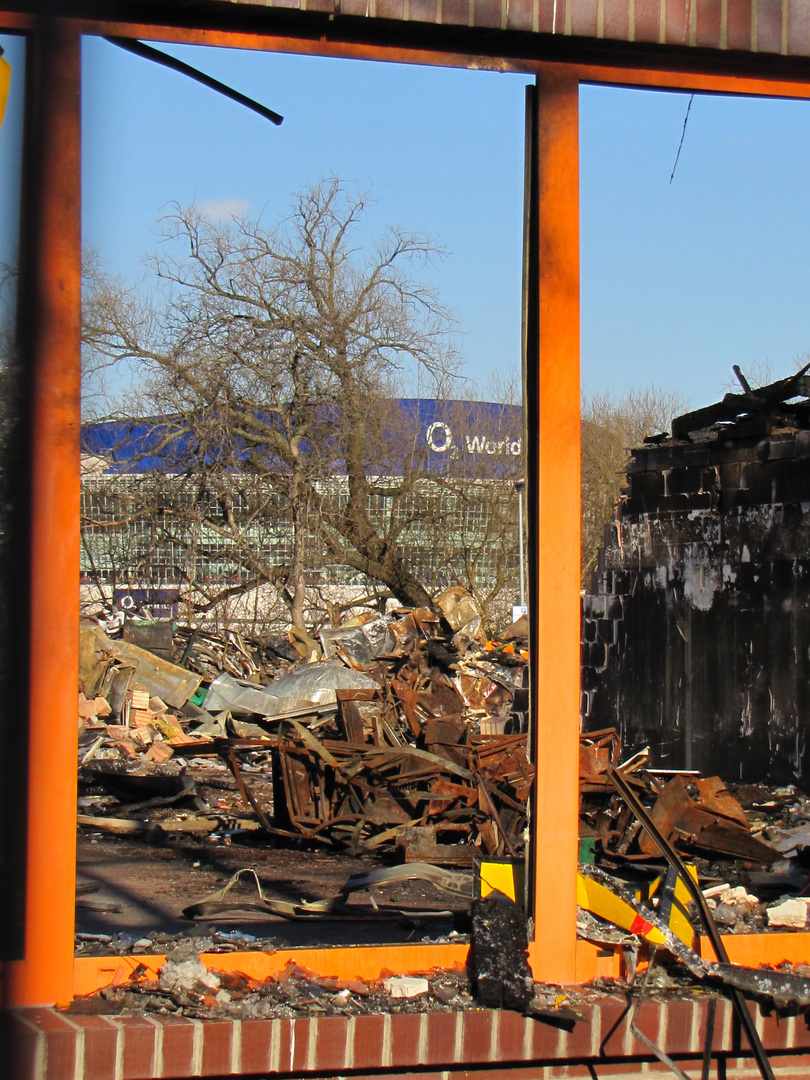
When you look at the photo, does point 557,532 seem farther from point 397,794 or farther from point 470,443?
point 470,443

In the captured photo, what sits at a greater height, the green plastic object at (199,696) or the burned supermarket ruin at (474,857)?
the burned supermarket ruin at (474,857)

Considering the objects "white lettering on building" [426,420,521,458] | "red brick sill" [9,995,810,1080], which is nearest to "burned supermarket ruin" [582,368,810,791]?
"red brick sill" [9,995,810,1080]

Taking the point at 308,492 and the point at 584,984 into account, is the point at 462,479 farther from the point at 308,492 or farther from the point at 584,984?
the point at 584,984

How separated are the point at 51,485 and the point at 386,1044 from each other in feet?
5.34

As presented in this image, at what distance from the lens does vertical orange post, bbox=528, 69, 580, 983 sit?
270 cm

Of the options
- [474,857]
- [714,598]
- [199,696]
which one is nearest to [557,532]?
[474,857]

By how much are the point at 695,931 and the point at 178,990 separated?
1427 mm

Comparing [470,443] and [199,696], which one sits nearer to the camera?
[199,696]

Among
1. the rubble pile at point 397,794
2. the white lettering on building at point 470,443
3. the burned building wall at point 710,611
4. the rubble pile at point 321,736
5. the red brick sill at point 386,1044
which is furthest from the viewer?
the white lettering on building at point 470,443

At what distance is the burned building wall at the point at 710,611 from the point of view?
7.90 meters

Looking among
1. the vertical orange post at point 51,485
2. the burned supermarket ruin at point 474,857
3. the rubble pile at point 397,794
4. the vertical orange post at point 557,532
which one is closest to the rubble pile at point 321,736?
the rubble pile at point 397,794

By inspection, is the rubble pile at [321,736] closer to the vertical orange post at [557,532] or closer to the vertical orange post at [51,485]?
the vertical orange post at [557,532]

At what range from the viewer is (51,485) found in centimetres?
251

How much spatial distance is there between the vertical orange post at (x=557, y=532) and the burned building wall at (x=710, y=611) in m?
5.59
